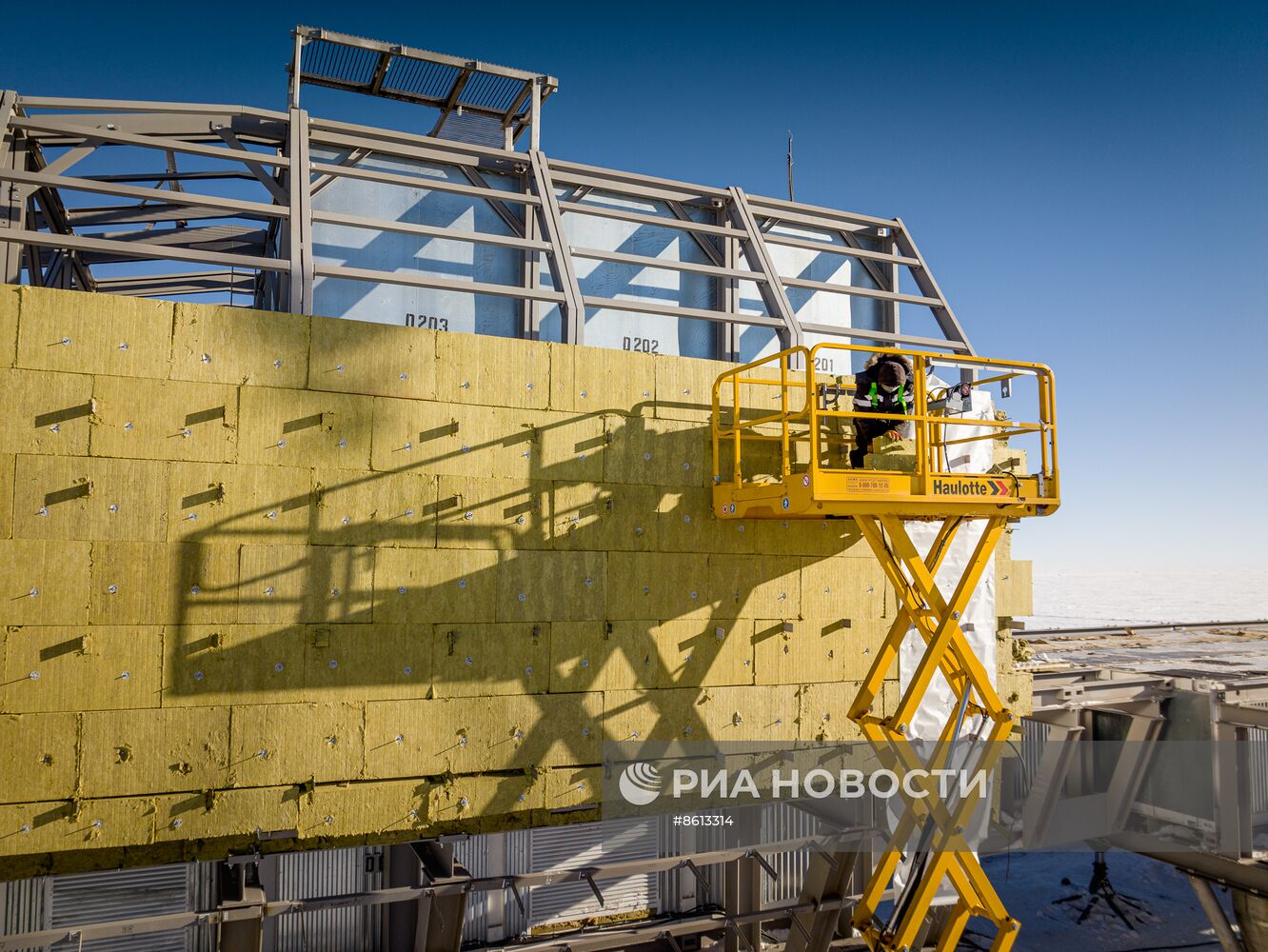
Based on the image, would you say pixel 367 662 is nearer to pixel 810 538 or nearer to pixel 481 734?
pixel 481 734

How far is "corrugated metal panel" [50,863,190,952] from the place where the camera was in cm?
1230

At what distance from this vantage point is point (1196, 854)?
14789mm

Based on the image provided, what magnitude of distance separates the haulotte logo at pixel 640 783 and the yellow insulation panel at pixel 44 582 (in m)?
5.12

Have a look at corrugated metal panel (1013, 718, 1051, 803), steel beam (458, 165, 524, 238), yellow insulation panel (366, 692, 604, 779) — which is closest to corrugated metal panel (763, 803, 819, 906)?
corrugated metal panel (1013, 718, 1051, 803)

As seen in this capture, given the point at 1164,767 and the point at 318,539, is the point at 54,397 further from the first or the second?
the point at 1164,767

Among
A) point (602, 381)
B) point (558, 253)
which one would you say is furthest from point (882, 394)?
point (558, 253)

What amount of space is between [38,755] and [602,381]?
19.5 feet

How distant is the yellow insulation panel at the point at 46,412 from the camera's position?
23.5ft

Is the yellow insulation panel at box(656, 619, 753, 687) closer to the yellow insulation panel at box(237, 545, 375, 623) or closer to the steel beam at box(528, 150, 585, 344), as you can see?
the yellow insulation panel at box(237, 545, 375, 623)

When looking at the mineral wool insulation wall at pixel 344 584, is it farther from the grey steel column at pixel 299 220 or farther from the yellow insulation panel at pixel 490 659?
the grey steel column at pixel 299 220

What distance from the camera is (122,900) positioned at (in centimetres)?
1257

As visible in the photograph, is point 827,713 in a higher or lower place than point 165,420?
lower

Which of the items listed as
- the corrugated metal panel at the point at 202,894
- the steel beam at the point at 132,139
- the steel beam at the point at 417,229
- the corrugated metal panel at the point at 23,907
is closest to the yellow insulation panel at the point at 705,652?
the steel beam at the point at 417,229

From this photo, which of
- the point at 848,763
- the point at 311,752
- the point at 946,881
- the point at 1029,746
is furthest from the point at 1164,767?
the point at 311,752
